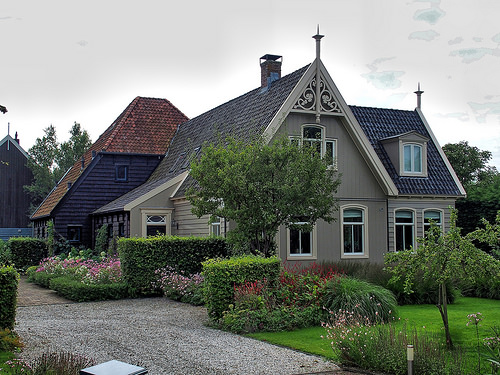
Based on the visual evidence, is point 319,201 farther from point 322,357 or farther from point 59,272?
point 59,272

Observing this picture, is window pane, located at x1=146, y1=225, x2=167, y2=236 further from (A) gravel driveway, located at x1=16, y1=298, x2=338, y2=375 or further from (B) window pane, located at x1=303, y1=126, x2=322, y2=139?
(A) gravel driveway, located at x1=16, y1=298, x2=338, y2=375

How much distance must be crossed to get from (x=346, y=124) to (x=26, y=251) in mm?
15938

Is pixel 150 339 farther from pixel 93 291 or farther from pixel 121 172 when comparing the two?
pixel 121 172

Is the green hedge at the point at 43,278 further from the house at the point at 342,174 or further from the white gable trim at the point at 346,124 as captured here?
the white gable trim at the point at 346,124

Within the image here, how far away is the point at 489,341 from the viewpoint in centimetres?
885

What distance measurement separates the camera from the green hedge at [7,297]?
11086 millimetres

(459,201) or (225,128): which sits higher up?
(225,128)

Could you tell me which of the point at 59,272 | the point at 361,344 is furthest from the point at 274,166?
the point at 59,272

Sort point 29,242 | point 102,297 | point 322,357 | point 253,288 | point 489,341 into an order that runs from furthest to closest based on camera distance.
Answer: point 29,242 → point 102,297 → point 253,288 → point 322,357 → point 489,341

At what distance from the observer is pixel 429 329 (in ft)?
40.5

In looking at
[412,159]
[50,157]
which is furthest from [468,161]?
[50,157]

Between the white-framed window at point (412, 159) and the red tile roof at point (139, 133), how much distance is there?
40.1ft

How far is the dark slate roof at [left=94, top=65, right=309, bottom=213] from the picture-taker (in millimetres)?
21984

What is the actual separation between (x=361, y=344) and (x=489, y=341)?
1.82 meters
